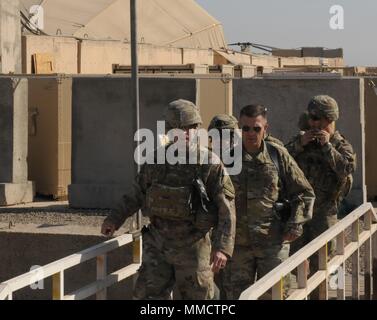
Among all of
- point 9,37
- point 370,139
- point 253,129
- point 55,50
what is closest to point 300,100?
point 370,139

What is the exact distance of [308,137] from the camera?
6.29 metres

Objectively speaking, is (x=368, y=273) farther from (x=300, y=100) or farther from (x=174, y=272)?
(x=300, y=100)

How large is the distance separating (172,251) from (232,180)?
2.20 feet

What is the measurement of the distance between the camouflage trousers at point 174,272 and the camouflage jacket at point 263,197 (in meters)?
0.46

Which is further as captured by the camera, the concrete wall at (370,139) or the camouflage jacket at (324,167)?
the concrete wall at (370,139)

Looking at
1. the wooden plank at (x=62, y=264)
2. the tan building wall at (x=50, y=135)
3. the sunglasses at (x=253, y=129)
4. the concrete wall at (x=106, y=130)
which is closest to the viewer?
the wooden plank at (x=62, y=264)

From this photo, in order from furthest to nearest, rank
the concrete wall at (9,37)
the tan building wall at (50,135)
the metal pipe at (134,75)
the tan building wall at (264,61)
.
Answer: the tan building wall at (264,61) < the concrete wall at (9,37) < the tan building wall at (50,135) < the metal pipe at (134,75)

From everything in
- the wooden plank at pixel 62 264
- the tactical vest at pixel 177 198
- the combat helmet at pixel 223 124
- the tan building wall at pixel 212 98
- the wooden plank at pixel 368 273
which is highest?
the tan building wall at pixel 212 98

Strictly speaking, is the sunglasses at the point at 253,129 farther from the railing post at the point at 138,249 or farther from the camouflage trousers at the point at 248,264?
the railing post at the point at 138,249

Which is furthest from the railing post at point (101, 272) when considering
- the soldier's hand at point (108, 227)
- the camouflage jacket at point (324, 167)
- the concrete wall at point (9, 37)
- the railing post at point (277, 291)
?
the concrete wall at point (9, 37)

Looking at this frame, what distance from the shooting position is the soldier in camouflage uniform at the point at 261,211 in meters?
5.73

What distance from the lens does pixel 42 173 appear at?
1235 centimetres

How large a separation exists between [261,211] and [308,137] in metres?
0.75

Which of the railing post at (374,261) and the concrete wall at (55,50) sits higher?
the concrete wall at (55,50)
